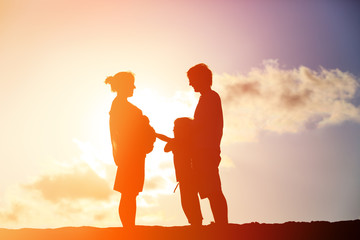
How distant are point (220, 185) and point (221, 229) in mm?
828

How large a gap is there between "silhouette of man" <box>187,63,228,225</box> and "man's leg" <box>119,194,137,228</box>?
146cm

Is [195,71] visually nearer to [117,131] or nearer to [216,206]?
[117,131]

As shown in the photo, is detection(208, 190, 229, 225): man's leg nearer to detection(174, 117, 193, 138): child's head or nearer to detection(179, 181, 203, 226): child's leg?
detection(179, 181, 203, 226): child's leg

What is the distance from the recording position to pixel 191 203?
8.84 m

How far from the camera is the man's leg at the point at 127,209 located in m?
9.03

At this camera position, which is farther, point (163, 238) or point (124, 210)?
point (124, 210)

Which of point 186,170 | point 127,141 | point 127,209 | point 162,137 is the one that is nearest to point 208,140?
point 186,170

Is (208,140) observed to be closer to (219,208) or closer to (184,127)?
(184,127)

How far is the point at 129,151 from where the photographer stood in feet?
30.7

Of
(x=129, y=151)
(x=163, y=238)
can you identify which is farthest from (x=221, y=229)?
(x=129, y=151)

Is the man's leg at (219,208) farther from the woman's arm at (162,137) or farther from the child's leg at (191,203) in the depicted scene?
the woman's arm at (162,137)

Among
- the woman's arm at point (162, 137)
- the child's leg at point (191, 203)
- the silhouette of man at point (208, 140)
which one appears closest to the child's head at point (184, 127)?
the silhouette of man at point (208, 140)

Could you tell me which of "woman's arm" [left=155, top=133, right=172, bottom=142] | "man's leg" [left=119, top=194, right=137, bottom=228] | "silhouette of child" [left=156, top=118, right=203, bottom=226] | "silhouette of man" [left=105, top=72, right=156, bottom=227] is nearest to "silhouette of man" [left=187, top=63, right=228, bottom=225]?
"silhouette of child" [left=156, top=118, right=203, bottom=226]

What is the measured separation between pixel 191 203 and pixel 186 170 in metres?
0.65
